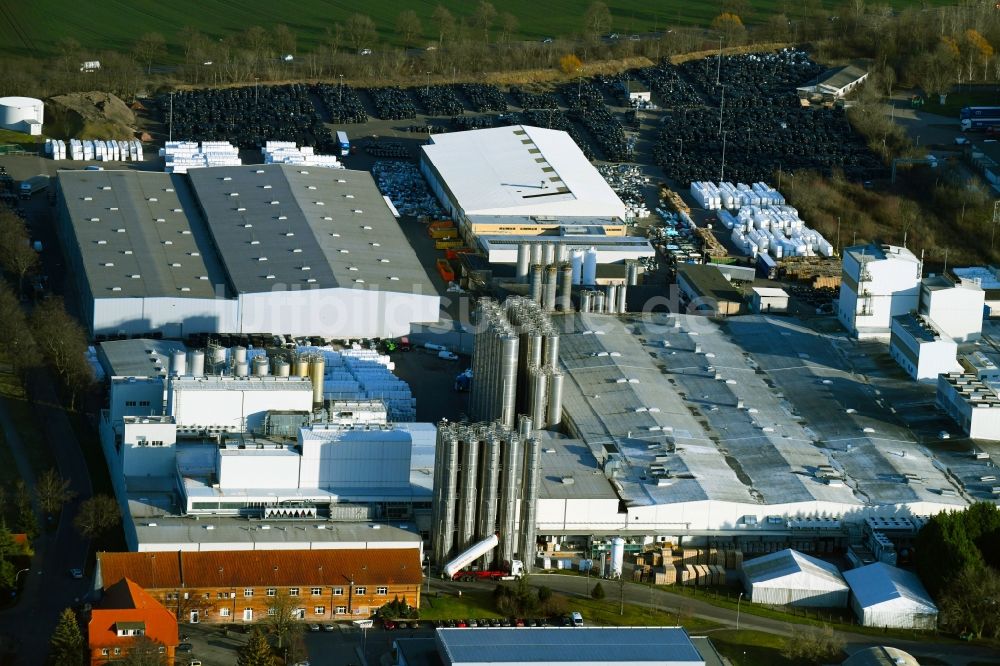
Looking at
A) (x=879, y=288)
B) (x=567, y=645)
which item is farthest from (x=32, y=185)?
(x=567, y=645)

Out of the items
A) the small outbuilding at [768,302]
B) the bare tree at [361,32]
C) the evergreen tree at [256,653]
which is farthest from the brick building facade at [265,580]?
the bare tree at [361,32]

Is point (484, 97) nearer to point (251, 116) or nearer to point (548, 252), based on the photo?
point (251, 116)

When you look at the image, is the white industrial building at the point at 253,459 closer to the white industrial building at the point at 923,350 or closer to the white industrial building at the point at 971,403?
the white industrial building at the point at 971,403

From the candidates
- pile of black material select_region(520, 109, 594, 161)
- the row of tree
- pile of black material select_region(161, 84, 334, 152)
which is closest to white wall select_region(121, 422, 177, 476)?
the row of tree

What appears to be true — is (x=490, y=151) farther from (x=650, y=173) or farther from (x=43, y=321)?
(x=43, y=321)

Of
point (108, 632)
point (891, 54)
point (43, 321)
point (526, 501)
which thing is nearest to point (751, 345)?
point (526, 501)
